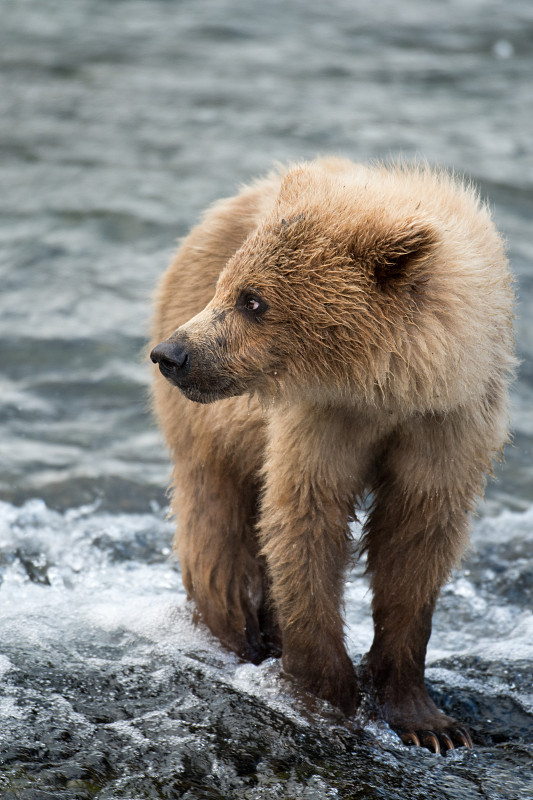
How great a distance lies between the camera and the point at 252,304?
13.3 feet

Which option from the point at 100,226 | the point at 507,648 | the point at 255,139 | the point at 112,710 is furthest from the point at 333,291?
the point at 255,139

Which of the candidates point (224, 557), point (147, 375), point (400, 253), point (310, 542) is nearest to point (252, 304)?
point (400, 253)

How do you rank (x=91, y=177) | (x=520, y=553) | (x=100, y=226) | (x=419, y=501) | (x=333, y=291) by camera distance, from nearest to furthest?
(x=333, y=291) < (x=419, y=501) < (x=520, y=553) < (x=100, y=226) < (x=91, y=177)

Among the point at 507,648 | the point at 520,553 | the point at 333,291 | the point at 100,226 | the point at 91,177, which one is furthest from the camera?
the point at 91,177

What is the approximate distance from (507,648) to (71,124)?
8.84 m

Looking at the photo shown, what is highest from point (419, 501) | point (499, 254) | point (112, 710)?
point (499, 254)

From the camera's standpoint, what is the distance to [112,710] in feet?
14.6

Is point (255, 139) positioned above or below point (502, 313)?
above

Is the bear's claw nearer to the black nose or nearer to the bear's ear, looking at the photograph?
the black nose

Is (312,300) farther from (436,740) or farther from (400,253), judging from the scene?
(436,740)

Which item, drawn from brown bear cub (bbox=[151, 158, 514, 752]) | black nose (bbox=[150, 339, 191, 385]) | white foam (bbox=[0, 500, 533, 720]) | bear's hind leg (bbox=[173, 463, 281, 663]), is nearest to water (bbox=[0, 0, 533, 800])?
white foam (bbox=[0, 500, 533, 720])

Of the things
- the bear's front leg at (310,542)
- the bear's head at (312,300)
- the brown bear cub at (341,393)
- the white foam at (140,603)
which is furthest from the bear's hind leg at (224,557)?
the bear's head at (312,300)

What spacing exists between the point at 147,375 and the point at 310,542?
4.20 meters

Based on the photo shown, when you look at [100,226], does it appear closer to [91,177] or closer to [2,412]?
[91,177]
